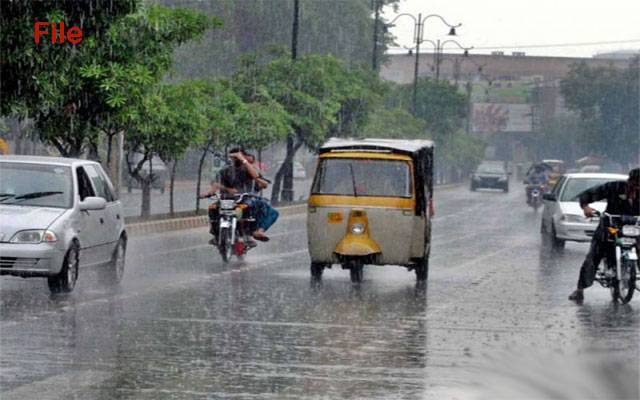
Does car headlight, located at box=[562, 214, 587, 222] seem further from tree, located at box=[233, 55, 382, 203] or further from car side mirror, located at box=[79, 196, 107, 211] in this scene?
tree, located at box=[233, 55, 382, 203]

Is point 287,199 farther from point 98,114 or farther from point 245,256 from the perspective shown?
point 245,256

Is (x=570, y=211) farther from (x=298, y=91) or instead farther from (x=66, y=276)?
(x=298, y=91)

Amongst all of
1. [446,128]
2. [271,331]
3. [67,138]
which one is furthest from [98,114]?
[446,128]

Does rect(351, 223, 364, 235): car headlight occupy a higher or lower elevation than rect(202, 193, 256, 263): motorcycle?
higher

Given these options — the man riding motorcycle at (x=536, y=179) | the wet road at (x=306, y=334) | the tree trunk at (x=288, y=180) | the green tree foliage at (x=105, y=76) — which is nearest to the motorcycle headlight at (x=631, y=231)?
the wet road at (x=306, y=334)

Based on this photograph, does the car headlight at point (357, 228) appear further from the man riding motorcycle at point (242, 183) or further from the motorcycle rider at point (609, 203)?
the man riding motorcycle at point (242, 183)

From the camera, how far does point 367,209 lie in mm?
18031

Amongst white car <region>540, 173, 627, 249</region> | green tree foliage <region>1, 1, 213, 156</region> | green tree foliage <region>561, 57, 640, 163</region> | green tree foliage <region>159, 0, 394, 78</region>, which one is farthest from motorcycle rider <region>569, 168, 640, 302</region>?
green tree foliage <region>561, 57, 640, 163</region>

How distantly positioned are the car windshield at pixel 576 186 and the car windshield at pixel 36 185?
14.4 meters

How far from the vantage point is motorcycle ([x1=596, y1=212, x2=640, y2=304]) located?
15.7 meters

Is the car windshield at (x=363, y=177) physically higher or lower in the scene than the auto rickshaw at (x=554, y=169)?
higher

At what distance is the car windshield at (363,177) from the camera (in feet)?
60.1

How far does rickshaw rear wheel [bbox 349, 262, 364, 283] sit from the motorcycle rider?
3.02 meters

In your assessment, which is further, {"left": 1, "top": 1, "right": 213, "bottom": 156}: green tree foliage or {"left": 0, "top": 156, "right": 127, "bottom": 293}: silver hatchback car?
{"left": 1, "top": 1, "right": 213, "bottom": 156}: green tree foliage
